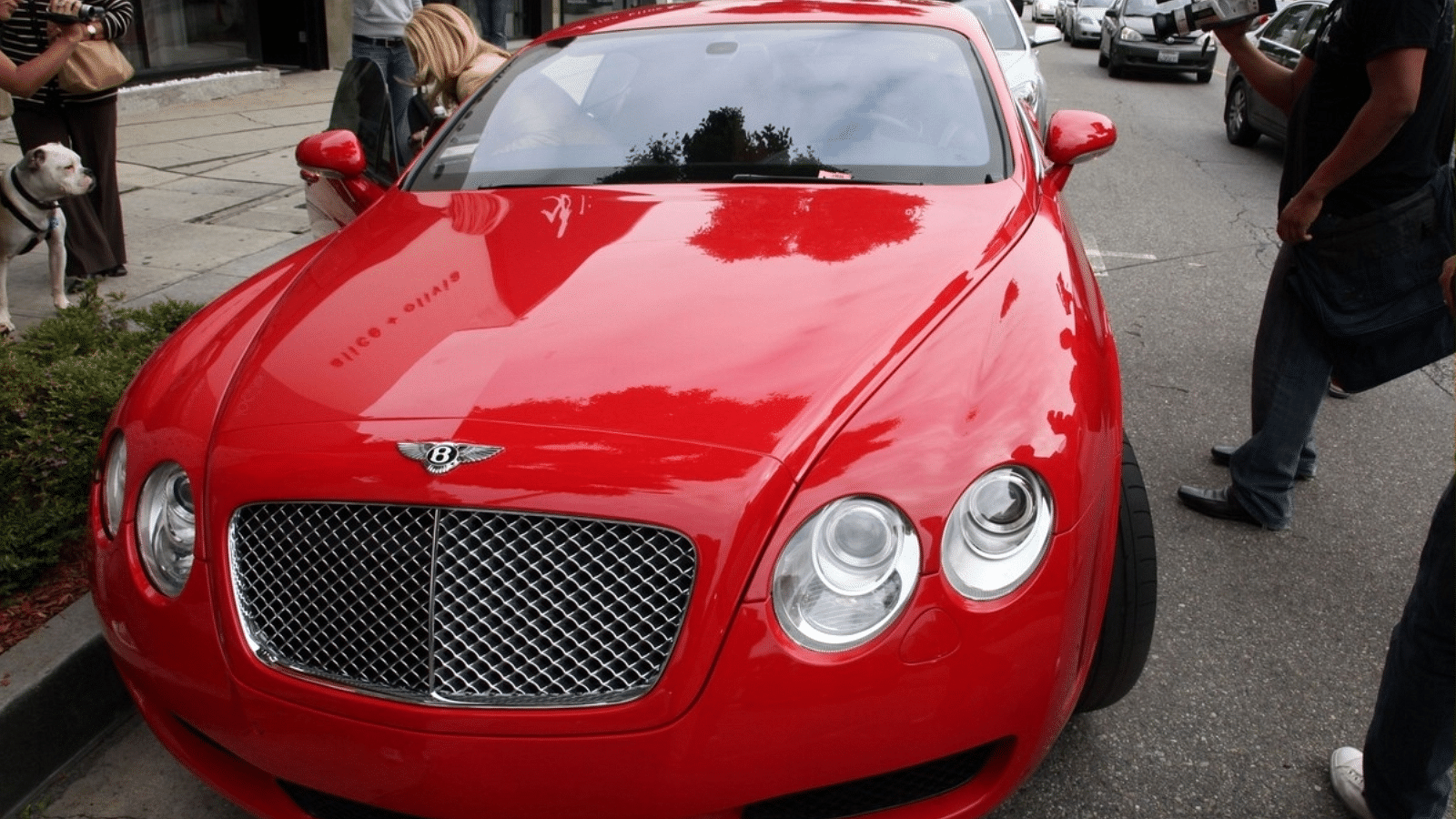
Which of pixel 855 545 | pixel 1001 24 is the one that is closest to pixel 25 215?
pixel 855 545

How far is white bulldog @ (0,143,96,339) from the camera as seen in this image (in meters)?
4.56

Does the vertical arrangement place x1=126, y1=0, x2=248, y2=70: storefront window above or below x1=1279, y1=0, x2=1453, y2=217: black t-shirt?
below

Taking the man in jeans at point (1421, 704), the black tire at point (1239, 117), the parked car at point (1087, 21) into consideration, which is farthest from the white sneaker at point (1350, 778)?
the parked car at point (1087, 21)

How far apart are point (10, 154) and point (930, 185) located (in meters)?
6.98

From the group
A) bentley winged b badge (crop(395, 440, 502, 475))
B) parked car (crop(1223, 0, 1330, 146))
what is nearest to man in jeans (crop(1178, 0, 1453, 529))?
bentley winged b badge (crop(395, 440, 502, 475))

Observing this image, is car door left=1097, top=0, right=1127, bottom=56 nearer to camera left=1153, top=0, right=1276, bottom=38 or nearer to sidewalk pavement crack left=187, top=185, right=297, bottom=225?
sidewalk pavement crack left=187, top=185, right=297, bottom=225

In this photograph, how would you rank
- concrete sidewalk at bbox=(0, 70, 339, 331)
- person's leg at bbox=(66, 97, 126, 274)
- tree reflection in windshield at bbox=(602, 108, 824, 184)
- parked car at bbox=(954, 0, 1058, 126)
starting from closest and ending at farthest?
tree reflection in windshield at bbox=(602, 108, 824, 184), person's leg at bbox=(66, 97, 126, 274), concrete sidewalk at bbox=(0, 70, 339, 331), parked car at bbox=(954, 0, 1058, 126)

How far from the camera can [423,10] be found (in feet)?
16.5

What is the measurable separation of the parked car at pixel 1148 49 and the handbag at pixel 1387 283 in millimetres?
15491

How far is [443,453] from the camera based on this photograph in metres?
1.89

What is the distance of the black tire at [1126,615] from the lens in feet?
7.64

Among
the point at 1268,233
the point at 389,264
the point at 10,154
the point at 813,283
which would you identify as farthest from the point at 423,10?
the point at 1268,233

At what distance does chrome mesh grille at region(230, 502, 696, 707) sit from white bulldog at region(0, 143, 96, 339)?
3284 mm

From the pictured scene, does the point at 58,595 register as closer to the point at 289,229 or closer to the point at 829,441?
the point at 829,441
